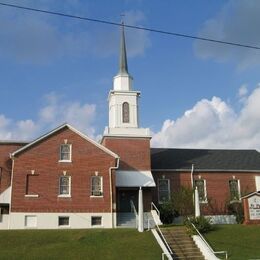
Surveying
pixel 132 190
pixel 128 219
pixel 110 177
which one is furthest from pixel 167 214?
pixel 110 177

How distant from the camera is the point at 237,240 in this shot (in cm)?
2930

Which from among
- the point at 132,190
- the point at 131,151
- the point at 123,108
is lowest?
the point at 132,190

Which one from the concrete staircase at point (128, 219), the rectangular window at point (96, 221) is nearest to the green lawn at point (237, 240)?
the concrete staircase at point (128, 219)

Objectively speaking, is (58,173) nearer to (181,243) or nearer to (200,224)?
(200,224)

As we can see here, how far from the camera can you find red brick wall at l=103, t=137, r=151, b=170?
131ft

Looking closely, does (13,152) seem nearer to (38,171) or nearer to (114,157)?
(38,171)

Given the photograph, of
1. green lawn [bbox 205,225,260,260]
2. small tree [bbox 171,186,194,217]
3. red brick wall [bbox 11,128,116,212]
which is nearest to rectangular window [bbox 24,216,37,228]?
red brick wall [bbox 11,128,116,212]

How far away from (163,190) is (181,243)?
13.6m

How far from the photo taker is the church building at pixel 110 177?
34812 millimetres

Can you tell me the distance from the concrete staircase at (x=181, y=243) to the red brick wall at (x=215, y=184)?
10.6 meters

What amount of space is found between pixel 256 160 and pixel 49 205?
22260mm

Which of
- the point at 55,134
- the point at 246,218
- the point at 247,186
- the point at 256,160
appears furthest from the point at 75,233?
the point at 256,160

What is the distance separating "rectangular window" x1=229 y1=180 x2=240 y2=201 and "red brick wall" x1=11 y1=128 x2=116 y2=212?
1266 cm

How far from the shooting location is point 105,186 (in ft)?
119
